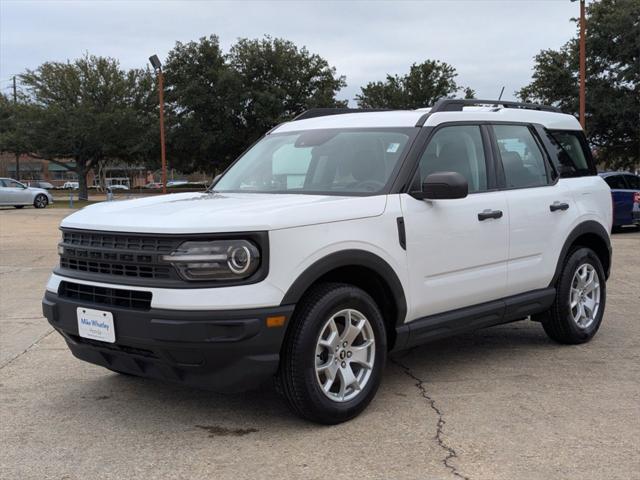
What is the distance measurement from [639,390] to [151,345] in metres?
3.20

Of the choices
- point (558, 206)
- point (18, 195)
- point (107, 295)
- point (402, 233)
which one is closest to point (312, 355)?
point (402, 233)

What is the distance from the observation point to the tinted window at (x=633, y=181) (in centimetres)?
1706

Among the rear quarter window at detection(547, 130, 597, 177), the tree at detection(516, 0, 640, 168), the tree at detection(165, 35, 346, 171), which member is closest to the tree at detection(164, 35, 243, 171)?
the tree at detection(165, 35, 346, 171)

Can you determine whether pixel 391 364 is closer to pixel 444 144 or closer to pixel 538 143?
pixel 444 144

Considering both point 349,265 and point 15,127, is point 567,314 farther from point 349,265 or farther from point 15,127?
point 15,127

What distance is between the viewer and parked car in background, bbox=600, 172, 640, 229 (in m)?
16.5

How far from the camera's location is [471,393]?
15.1 feet

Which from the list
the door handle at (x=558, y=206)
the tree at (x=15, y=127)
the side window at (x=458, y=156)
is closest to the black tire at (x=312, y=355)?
the side window at (x=458, y=156)

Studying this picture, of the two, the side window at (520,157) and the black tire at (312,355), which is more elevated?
the side window at (520,157)

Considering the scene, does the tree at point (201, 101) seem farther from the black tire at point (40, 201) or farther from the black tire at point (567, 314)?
the black tire at point (567, 314)

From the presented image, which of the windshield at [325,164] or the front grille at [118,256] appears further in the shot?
the windshield at [325,164]

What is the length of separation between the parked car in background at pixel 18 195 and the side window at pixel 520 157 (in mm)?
31092

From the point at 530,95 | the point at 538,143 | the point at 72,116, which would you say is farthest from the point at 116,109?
the point at 538,143

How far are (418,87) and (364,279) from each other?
127ft
